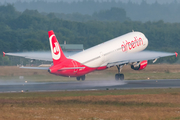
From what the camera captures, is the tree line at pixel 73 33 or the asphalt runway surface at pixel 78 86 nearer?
the asphalt runway surface at pixel 78 86

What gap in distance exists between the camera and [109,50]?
56469 millimetres

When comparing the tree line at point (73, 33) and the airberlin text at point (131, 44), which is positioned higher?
the tree line at point (73, 33)

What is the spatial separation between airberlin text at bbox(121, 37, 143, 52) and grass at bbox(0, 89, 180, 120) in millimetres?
22993

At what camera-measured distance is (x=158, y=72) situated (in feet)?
235

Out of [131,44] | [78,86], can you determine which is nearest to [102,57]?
[78,86]

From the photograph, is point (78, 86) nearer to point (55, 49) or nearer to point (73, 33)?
point (55, 49)

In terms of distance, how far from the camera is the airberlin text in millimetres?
59406

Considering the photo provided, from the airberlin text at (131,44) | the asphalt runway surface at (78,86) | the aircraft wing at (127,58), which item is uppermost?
the airberlin text at (131,44)

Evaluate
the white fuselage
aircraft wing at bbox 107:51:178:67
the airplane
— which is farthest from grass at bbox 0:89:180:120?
aircraft wing at bbox 107:51:178:67

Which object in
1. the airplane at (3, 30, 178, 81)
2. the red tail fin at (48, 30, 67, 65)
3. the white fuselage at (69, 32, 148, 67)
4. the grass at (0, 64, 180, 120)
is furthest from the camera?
the white fuselage at (69, 32, 148, 67)

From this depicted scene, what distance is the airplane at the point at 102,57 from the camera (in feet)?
152

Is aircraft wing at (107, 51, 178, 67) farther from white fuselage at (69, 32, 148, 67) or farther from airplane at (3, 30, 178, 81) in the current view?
white fuselage at (69, 32, 148, 67)

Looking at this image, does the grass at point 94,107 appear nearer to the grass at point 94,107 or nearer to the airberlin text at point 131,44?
the grass at point 94,107

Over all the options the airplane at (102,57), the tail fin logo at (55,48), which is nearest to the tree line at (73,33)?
the airplane at (102,57)
